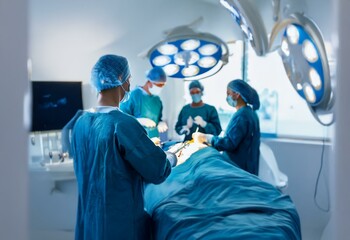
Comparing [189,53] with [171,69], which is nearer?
[189,53]

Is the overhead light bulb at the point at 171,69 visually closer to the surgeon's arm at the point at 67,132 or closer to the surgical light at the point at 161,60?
Result: the surgical light at the point at 161,60

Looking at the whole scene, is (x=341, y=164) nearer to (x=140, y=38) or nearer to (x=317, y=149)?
(x=317, y=149)

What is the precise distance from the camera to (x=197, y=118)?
2.86m

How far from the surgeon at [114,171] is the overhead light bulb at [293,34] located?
40.4 inches

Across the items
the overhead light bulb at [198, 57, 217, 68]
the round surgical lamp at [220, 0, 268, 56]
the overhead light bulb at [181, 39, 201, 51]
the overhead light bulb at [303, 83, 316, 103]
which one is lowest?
the overhead light bulb at [303, 83, 316, 103]

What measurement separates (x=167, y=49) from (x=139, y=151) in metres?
1.23

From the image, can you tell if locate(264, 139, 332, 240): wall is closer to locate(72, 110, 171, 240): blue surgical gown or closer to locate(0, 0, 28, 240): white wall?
locate(72, 110, 171, 240): blue surgical gown

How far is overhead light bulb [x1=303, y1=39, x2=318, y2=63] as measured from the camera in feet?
5.37

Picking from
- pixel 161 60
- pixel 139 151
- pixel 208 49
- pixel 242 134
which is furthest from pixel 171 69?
pixel 139 151

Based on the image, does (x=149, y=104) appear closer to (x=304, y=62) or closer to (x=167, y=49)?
(x=167, y=49)

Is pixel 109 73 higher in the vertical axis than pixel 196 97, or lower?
higher

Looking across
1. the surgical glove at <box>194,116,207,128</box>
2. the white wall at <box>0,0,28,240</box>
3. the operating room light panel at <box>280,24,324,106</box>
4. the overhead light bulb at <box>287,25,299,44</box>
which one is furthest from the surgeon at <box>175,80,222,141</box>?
the white wall at <box>0,0,28,240</box>

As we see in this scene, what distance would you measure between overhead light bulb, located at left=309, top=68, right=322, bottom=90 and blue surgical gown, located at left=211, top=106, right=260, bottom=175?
24.3 inches

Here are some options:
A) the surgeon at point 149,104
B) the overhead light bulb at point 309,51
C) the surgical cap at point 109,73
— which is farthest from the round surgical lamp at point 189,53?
the surgical cap at point 109,73
